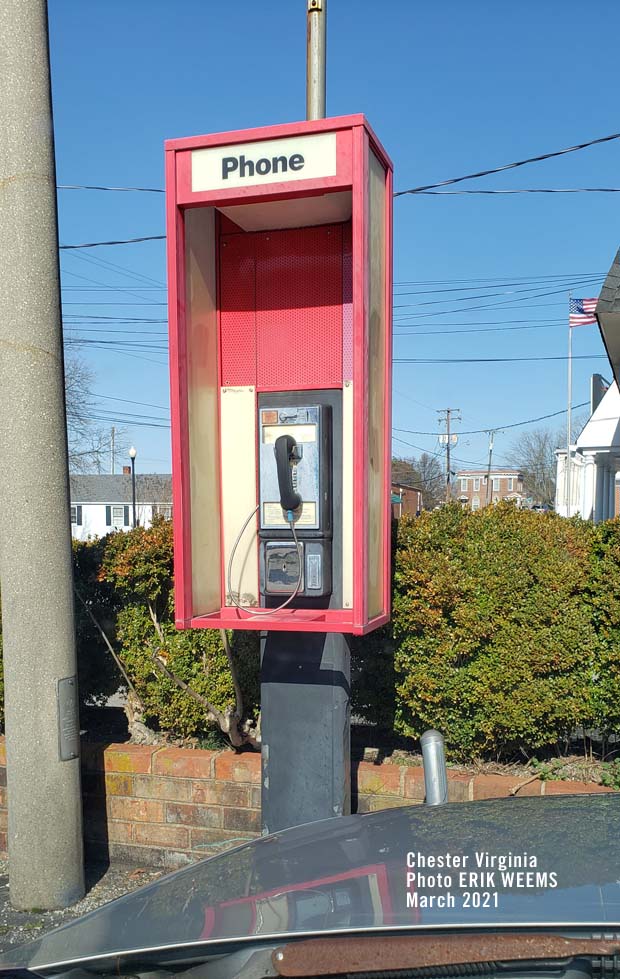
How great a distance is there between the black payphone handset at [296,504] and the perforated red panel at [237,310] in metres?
0.42

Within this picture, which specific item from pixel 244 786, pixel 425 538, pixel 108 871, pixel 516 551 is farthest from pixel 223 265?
pixel 108 871

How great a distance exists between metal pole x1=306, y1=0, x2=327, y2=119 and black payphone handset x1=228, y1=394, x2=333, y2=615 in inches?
56.0

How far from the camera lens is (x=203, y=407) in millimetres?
4398

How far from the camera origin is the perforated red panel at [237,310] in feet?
14.9

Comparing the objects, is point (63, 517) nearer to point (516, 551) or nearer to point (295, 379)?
point (295, 379)

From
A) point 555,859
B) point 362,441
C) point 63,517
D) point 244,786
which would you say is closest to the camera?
point 555,859

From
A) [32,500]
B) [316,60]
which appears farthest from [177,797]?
[316,60]

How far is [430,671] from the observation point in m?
4.37

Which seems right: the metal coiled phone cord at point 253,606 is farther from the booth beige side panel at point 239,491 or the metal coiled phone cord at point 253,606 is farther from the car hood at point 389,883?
the car hood at point 389,883

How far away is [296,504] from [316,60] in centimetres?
214

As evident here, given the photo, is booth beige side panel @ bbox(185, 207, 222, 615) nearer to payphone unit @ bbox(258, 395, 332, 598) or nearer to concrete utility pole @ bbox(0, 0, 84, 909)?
payphone unit @ bbox(258, 395, 332, 598)

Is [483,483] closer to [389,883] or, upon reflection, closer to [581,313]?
[581,313]

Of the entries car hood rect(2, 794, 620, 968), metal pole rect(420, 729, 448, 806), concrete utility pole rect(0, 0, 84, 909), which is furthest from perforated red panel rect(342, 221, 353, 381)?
car hood rect(2, 794, 620, 968)

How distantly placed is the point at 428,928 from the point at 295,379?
309 cm
